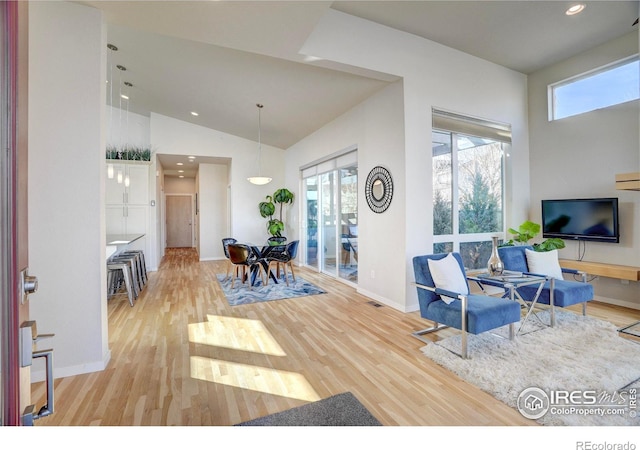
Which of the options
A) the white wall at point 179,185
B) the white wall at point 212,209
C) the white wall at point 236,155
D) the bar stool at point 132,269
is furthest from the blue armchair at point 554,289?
the white wall at point 179,185

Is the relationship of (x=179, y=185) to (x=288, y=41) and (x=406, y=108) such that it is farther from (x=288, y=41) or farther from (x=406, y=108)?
(x=406, y=108)

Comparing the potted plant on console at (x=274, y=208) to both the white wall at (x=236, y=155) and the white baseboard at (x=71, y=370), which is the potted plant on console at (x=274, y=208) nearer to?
the white wall at (x=236, y=155)

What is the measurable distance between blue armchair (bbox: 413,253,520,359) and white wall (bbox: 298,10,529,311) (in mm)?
812

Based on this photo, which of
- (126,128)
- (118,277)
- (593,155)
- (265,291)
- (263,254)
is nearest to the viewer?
(593,155)

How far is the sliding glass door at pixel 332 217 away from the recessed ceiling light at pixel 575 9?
3.25 metres

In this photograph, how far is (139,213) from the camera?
7023 mm

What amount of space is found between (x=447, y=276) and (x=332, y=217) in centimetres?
363

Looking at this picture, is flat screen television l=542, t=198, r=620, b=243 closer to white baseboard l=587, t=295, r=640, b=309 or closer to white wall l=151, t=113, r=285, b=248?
white baseboard l=587, t=295, r=640, b=309

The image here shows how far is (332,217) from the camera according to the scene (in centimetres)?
643

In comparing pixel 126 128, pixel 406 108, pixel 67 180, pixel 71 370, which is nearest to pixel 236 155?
pixel 126 128

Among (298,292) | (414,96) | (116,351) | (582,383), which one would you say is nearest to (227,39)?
(414,96)

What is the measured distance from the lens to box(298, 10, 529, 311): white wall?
146 inches

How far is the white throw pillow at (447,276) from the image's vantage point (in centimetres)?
299

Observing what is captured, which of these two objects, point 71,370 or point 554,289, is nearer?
point 71,370
